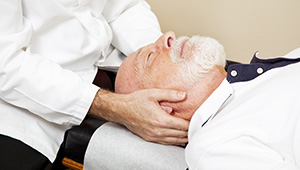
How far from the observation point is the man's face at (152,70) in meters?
1.23

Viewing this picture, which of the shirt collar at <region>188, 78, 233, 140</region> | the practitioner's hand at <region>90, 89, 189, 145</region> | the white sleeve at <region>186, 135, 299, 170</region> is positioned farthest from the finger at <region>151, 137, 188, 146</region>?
the white sleeve at <region>186, 135, 299, 170</region>

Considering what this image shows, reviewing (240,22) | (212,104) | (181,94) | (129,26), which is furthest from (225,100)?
(240,22)

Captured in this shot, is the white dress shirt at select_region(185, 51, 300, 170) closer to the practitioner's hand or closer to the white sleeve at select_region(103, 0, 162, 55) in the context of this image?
the practitioner's hand

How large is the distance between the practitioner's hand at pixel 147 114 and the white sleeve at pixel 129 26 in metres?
0.54

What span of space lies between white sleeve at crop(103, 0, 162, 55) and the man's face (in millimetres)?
353

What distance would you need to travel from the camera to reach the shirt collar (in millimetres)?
1125

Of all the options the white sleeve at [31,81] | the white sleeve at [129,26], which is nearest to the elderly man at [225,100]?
the white sleeve at [31,81]

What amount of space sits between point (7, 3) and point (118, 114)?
554 mm

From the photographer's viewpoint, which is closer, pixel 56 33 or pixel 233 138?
pixel 233 138

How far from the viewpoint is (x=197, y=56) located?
3.99 feet

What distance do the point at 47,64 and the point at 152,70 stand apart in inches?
15.7

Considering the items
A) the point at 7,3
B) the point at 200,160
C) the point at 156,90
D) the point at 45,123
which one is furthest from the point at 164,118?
the point at 7,3

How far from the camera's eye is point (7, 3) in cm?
120

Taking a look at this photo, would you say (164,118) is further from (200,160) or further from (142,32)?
(142,32)
